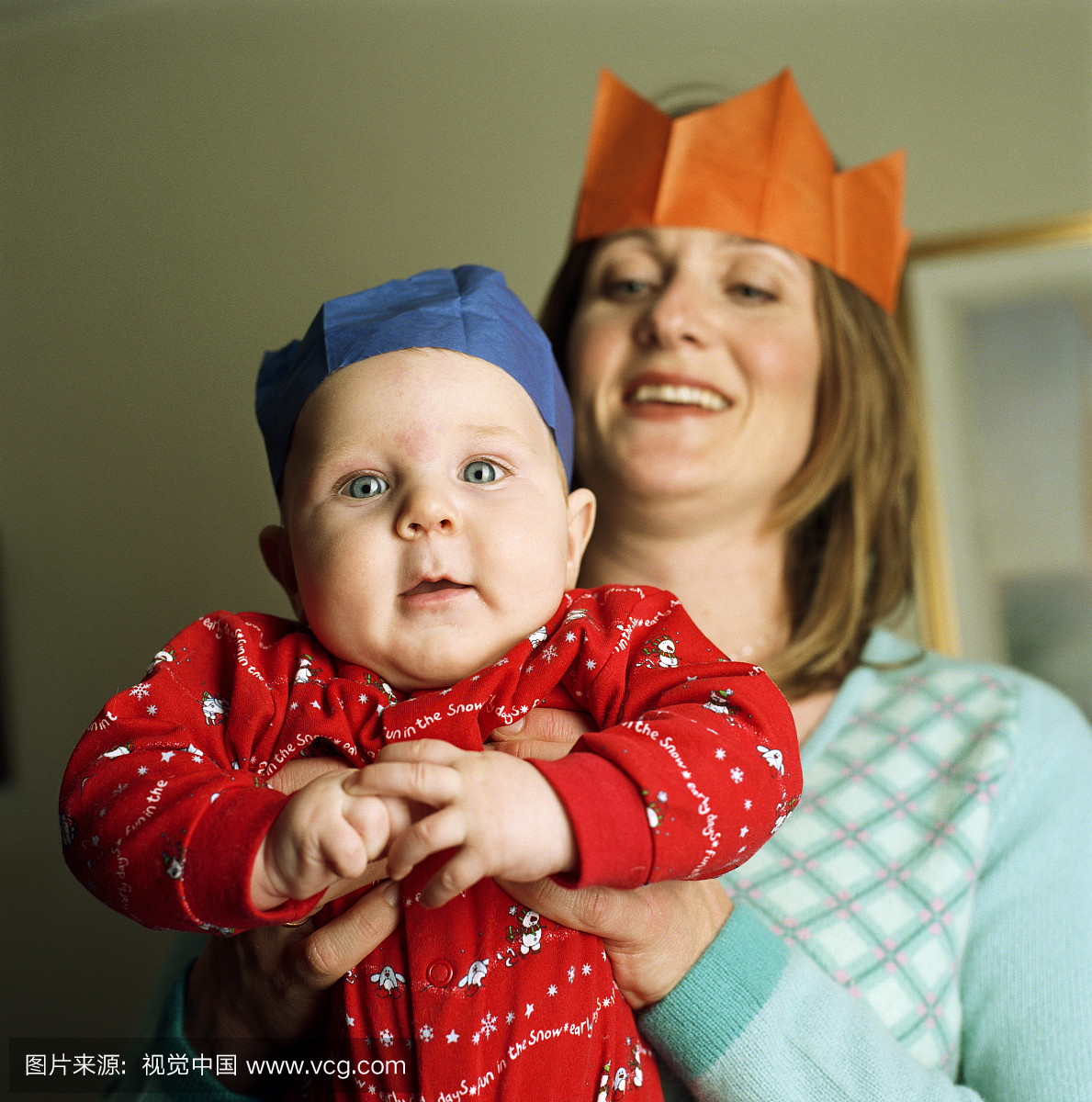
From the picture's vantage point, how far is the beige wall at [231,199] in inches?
92.6

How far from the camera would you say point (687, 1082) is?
96 cm

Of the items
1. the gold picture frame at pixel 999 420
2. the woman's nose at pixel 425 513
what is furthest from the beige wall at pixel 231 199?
the woman's nose at pixel 425 513

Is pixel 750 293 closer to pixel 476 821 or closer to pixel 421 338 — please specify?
pixel 421 338

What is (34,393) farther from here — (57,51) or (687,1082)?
(687,1082)

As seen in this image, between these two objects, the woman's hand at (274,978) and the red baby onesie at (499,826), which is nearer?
the red baby onesie at (499,826)

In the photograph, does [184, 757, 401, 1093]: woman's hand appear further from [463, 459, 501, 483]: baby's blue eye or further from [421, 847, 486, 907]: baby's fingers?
[463, 459, 501, 483]: baby's blue eye

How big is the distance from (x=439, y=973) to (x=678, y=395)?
809mm

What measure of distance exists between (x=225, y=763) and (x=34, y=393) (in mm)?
1927

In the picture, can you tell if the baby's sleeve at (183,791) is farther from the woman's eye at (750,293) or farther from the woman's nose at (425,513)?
the woman's eye at (750,293)

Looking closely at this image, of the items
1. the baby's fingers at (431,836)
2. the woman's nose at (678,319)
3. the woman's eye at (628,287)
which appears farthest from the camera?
the woman's eye at (628,287)

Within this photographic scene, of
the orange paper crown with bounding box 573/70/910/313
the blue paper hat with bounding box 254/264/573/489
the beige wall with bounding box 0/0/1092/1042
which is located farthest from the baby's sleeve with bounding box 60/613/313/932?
the beige wall with bounding box 0/0/1092/1042

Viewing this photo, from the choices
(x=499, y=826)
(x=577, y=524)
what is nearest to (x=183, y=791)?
(x=499, y=826)

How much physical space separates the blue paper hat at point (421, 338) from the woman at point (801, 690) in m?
0.33

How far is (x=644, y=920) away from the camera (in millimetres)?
868
